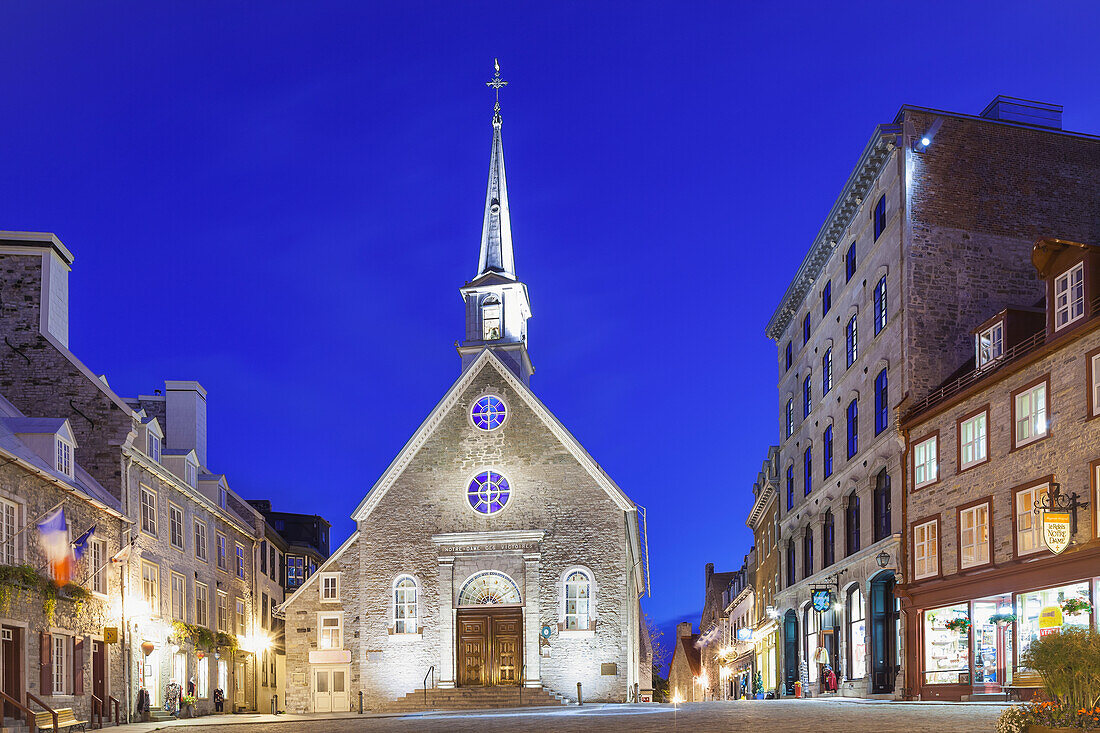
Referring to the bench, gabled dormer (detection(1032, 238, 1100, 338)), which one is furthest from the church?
gabled dormer (detection(1032, 238, 1100, 338))

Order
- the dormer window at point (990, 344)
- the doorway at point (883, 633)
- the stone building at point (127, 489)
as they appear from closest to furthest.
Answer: the dormer window at point (990, 344), the stone building at point (127, 489), the doorway at point (883, 633)

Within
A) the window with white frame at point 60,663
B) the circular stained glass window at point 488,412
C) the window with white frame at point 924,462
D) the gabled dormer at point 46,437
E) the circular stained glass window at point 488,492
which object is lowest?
the window with white frame at point 60,663

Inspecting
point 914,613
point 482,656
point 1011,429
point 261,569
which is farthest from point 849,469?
point 261,569

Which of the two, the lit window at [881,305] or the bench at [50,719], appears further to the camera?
the lit window at [881,305]

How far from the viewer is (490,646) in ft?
128

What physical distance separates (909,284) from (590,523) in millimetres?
14099

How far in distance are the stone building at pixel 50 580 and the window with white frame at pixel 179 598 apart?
16.8ft

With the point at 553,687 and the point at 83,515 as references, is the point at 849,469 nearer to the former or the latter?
the point at 553,687

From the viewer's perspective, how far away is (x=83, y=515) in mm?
28906

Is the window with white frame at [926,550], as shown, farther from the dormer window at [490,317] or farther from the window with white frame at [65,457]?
the window with white frame at [65,457]

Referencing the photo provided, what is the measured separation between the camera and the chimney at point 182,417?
43.0 metres

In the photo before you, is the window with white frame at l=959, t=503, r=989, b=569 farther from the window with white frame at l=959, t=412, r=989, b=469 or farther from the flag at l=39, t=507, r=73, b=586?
the flag at l=39, t=507, r=73, b=586

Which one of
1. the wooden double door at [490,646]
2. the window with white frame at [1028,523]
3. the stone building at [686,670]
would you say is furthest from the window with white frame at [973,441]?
the stone building at [686,670]

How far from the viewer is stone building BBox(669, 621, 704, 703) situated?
322 ft
